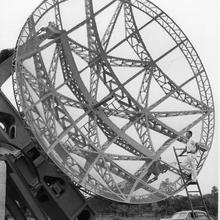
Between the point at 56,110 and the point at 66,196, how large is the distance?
10.6 feet

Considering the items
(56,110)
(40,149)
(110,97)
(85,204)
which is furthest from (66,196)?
(110,97)

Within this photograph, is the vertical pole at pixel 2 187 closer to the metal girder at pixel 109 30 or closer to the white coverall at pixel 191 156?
the white coverall at pixel 191 156

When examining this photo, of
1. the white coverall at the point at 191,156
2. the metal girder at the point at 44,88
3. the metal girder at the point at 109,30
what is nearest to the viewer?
the white coverall at the point at 191,156

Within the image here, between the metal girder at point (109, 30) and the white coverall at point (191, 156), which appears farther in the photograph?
the metal girder at point (109, 30)

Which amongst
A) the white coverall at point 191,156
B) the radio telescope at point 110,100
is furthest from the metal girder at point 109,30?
the white coverall at point 191,156

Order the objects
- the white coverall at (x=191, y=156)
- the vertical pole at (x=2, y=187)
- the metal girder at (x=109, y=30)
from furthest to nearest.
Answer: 1. the metal girder at (x=109, y=30)
2. the vertical pole at (x=2, y=187)
3. the white coverall at (x=191, y=156)

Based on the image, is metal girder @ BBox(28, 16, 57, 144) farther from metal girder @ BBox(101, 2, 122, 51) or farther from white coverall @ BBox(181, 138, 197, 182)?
white coverall @ BBox(181, 138, 197, 182)

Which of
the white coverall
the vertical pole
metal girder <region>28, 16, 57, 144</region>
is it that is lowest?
the white coverall

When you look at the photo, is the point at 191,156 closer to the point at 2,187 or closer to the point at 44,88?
the point at 2,187

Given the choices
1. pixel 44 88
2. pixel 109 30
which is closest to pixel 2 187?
pixel 44 88

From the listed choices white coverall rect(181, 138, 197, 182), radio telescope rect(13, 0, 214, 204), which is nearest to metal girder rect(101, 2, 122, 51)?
radio telescope rect(13, 0, 214, 204)

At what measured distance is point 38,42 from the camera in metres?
17.3

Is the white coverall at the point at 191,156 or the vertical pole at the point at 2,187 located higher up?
the vertical pole at the point at 2,187

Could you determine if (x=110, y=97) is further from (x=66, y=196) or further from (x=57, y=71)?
(x=66, y=196)
